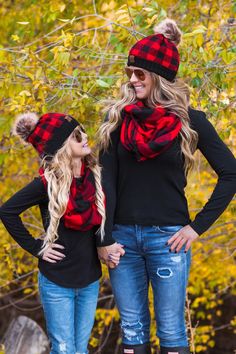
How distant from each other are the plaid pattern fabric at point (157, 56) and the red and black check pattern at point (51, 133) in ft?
1.43

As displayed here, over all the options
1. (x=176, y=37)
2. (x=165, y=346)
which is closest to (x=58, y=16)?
(x=176, y=37)

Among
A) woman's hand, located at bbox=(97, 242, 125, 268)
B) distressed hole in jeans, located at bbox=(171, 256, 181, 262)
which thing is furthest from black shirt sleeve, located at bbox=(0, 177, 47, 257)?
distressed hole in jeans, located at bbox=(171, 256, 181, 262)

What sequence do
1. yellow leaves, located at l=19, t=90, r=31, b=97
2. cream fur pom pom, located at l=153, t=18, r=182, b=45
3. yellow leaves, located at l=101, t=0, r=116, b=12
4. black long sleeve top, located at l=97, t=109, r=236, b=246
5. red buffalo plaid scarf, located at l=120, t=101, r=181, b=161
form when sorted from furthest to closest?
yellow leaves, located at l=101, t=0, r=116, b=12, yellow leaves, located at l=19, t=90, r=31, b=97, cream fur pom pom, located at l=153, t=18, r=182, b=45, black long sleeve top, located at l=97, t=109, r=236, b=246, red buffalo plaid scarf, located at l=120, t=101, r=181, b=161


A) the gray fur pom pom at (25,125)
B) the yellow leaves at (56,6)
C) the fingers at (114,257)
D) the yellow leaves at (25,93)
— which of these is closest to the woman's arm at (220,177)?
the fingers at (114,257)

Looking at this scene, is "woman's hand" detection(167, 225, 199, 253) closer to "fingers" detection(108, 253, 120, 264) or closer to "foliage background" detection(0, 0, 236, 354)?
"fingers" detection(108, 253, 120, 264)

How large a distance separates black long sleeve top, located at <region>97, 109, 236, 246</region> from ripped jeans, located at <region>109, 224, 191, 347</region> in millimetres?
59

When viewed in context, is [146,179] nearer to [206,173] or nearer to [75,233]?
[75,233]

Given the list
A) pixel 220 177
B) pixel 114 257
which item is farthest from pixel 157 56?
pixel 114 257

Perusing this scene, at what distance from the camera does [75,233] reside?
3.48 meters

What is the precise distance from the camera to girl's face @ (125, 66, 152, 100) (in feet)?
11.1

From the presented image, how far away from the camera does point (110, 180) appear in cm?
345

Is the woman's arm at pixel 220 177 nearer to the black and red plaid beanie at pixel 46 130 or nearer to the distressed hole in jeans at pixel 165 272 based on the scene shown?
the distressed hole in jeans at pixel 165 272

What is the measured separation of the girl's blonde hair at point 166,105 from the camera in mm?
3357

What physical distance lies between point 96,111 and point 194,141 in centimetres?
144
